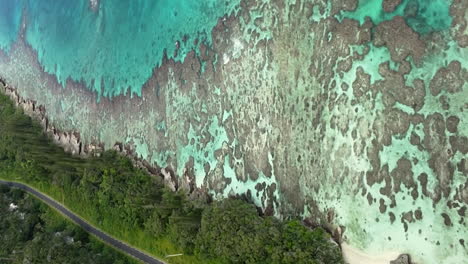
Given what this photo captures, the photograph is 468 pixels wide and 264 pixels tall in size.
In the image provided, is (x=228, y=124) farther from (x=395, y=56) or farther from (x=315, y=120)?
(x=395, y=56)

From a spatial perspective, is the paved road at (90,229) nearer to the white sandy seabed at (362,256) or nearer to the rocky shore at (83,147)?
the rocky shore at (83,147)

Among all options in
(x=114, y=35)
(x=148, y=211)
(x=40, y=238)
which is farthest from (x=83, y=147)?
(x=148, y=211)

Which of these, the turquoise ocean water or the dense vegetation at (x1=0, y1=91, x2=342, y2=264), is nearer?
the dense vegetation at (x1=0, y1=91, x2=342, y2=264)

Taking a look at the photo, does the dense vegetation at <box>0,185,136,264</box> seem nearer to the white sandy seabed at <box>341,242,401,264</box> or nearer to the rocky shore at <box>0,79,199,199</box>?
the rocky shore at <box>0,79,199,199</box>

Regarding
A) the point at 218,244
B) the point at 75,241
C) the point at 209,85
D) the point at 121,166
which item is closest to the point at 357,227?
the point at 218,244

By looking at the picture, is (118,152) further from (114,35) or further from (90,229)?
(114,35)

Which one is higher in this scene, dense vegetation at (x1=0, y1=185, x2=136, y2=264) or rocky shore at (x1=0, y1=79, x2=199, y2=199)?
rocky shore at (x1=0, y1=79, x2=199, y2=199)

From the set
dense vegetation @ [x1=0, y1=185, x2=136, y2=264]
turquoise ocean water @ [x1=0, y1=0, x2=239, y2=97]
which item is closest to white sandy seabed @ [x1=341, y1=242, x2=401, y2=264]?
dense vegetation @ [x1=0, y1=185, x2=136, y2=264]
